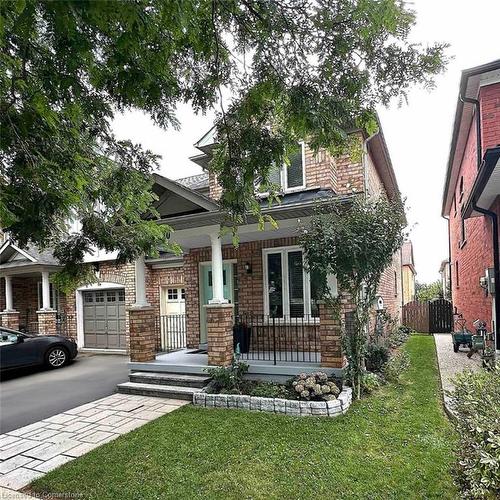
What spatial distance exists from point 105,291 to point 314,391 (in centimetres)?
1059

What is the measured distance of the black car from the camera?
10352 mm

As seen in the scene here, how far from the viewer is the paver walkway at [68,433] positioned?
15.3 ft

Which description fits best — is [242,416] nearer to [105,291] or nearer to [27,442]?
[27,442]

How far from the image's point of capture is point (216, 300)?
7.60 m

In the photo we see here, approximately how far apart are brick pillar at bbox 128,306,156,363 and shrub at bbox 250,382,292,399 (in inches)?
111

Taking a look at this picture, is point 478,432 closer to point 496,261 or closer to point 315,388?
point 315,388

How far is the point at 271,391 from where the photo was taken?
258 inches

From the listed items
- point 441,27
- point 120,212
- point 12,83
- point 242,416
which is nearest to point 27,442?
point 242,416

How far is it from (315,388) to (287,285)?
3391 millimetres

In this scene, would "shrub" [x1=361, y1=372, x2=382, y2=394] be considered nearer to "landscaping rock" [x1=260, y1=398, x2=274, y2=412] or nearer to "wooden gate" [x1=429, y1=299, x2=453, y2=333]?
"landscaping rock" [x1=260, y1=398, x2=274, y2=412]

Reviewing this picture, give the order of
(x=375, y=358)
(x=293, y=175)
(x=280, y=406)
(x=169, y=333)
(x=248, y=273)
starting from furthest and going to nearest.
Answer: (x=169, y=333) → (x=248, y=273) → (x=293, y=175) → (x=375, y=358) → (x=280, y=406)

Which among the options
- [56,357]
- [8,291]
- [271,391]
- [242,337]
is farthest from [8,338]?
[271,391]

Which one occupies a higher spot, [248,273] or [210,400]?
[248,273]

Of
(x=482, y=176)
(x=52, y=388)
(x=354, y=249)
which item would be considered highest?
(x=482, y=176)
